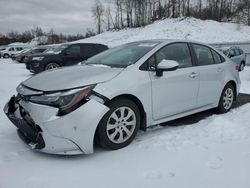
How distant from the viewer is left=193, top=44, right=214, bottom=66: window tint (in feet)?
17.0

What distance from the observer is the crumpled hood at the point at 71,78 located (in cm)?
365

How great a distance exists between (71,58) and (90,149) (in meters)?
9.65

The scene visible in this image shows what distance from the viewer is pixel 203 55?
535cm

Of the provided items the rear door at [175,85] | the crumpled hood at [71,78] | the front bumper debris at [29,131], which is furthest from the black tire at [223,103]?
the front bumper debris at [29,131]

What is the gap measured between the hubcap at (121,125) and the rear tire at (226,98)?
2.31 m

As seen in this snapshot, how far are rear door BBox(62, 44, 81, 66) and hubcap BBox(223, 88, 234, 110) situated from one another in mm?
8153

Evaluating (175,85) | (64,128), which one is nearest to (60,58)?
(175,85)

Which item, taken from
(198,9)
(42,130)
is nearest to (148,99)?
(42,130)

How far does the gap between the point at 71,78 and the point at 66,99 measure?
1.35ft

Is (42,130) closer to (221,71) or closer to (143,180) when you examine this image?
(143,180)

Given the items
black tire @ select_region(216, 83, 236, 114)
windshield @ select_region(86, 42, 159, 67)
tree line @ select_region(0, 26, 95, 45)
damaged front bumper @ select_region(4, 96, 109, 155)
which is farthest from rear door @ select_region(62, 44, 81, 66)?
tree line @ select_region(0, 26, 95, 45)

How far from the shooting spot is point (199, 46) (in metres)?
5.34

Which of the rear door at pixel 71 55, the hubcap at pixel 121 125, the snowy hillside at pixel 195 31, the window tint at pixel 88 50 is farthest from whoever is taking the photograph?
the snowy hillside at pixel 195 31

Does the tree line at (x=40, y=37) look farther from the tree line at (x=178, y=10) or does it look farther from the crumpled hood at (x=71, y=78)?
the crumpled hood at (x=71, y=78)
